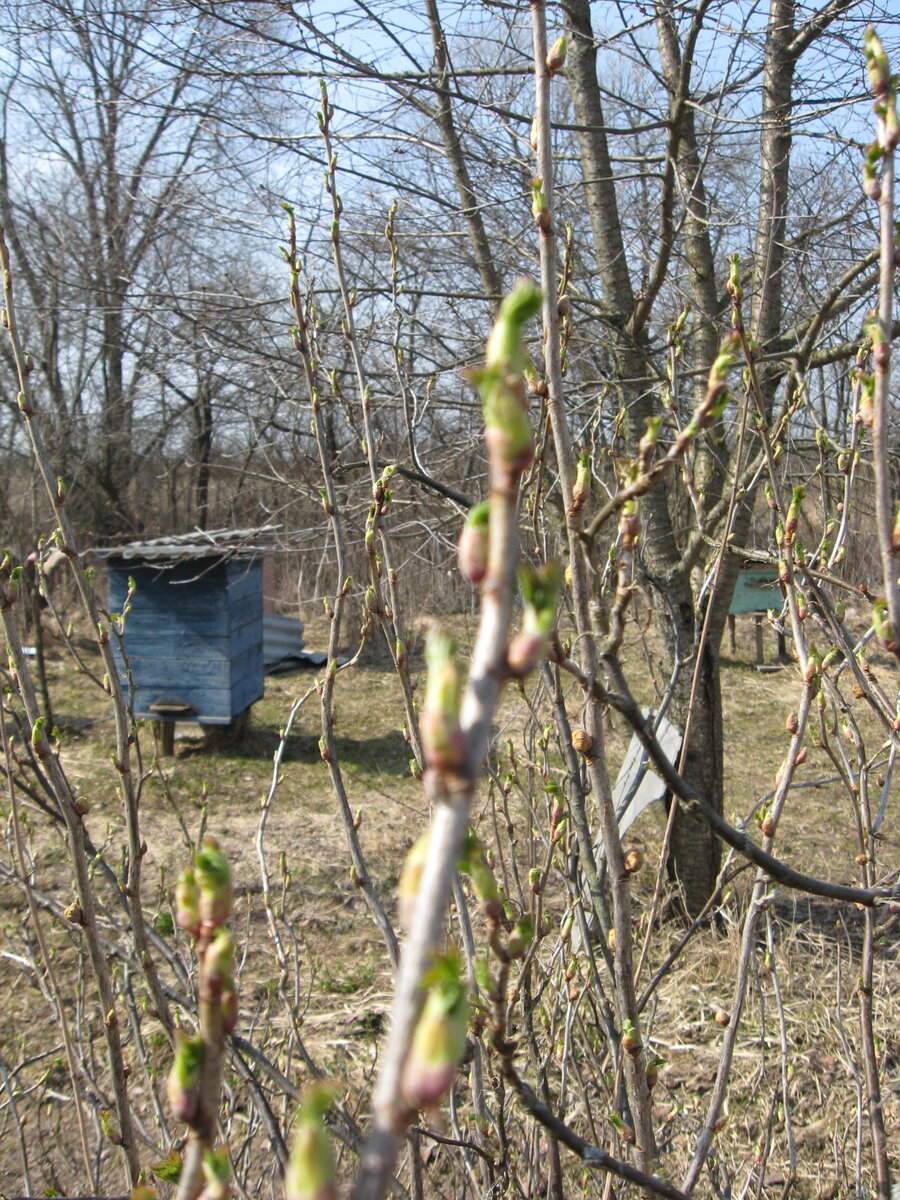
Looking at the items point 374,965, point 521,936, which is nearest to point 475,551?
point 521,936

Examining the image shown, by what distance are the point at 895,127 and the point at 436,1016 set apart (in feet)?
3.53

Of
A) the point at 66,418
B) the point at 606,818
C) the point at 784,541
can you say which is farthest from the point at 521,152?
the point at 66,418

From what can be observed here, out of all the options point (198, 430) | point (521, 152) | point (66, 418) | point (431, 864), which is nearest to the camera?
point (431, 864)

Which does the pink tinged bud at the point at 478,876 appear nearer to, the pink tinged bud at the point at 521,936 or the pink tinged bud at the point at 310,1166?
the pink tinged bud at the point at 521,936

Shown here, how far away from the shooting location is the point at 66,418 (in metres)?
12.9

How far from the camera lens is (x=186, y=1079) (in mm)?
596

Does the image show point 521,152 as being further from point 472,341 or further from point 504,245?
point 472,341

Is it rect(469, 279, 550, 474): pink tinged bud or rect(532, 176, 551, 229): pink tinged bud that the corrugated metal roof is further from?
rect(469, 279, 550, 474): pink tinged bud

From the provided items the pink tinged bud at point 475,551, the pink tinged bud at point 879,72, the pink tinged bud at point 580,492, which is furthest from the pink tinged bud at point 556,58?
the pink tinged bud at point 475,551

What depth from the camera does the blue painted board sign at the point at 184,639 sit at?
7.50 metres

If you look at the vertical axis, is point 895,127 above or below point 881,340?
above

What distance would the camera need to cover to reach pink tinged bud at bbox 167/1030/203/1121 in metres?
0.59

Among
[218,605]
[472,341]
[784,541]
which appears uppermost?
[472,341]

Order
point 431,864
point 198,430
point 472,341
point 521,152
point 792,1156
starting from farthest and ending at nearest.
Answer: point 198,430, point 521,152, point 472,341, point 792,1156, point 431,864
